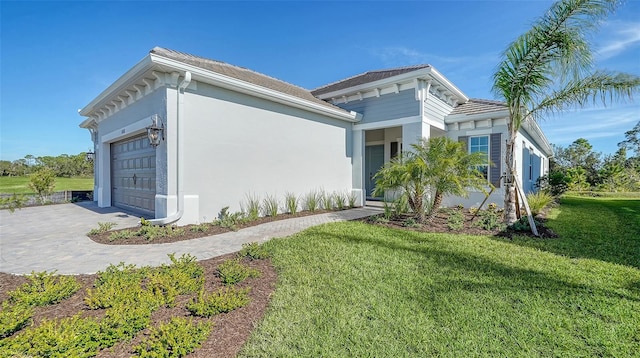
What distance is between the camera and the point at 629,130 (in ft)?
96.3

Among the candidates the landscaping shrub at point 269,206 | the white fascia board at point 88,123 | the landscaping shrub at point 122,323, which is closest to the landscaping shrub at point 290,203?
the landscaping shrub at point 269,206

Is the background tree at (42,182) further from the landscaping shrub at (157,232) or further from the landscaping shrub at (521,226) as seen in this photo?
the landscaping shrub at (521,226)

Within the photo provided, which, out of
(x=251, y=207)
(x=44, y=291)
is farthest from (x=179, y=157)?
(x=44, y=291)

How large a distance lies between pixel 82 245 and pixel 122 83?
4538 millimetres

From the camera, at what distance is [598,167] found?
27.0 m

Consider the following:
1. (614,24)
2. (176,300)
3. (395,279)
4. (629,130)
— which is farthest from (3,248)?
(629,130)

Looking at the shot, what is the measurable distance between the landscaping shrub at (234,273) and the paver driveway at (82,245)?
1.12 m

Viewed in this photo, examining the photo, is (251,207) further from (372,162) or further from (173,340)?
(372,162)

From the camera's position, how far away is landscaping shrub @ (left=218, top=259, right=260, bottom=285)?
3.58 metres

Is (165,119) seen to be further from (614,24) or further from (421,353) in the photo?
(614,24)

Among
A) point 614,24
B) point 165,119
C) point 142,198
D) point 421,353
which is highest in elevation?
point 614,24

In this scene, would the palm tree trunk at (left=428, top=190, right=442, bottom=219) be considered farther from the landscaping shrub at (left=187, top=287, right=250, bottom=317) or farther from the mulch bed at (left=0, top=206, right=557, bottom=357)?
the landscaping shrub at (left=187, top=287, right=250, bottom=317)

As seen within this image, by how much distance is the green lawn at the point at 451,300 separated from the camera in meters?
2.38

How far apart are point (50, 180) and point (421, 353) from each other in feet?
53.5
